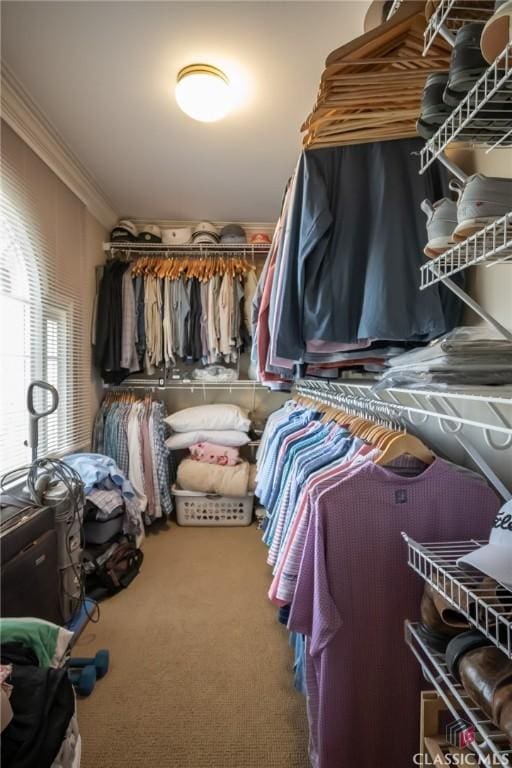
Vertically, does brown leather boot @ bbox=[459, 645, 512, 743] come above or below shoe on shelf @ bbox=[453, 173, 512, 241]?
below

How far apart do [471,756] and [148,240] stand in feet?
11.3

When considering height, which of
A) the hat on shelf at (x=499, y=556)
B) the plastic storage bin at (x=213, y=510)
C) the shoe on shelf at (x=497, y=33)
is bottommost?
the plastic storage bin at (x=213, y=510)

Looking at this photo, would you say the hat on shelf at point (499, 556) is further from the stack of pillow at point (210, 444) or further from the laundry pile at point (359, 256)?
the stack of pillow at point (210, 444)

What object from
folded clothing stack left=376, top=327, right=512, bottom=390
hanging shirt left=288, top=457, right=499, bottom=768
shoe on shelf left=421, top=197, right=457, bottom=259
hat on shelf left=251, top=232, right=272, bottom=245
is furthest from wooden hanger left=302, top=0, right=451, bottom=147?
hat on shelf left=251, top=232, right=272, bottom=245

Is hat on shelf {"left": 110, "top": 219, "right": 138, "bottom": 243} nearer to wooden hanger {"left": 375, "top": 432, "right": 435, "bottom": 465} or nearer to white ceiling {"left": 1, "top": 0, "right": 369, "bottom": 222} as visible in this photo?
white ceiling {"left": 1, "top": 0, "right": 369, "bottom": 222}

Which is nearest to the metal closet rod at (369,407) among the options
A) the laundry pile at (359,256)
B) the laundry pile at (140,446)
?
the laundry pile at (359,256)

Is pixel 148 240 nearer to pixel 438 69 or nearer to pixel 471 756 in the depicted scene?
pixel 438 69

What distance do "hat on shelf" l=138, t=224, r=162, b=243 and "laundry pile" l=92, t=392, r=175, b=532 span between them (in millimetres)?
1387

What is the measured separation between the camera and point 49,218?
90.7 inches

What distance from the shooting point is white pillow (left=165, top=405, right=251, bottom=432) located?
123 inches

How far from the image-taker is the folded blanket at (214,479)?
2955 mm

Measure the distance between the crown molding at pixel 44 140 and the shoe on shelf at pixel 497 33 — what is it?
6.65 feet

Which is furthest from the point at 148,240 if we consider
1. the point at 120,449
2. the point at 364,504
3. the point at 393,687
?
the point at 393,687

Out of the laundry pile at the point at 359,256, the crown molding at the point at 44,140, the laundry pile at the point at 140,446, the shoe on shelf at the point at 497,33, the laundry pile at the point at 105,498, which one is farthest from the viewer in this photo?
the laundry pile at the point at 140,446
